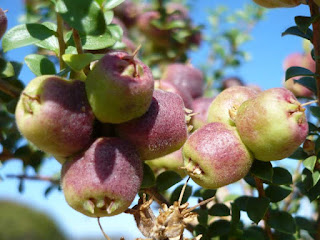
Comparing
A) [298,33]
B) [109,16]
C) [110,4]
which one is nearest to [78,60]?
[110,4]

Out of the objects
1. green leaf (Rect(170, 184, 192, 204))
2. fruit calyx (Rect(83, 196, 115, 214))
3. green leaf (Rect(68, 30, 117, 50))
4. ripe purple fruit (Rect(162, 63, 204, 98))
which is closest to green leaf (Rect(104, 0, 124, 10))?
green leaf (Rect(68, 30, 117, 50))

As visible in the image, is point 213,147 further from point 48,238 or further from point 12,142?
point 48,238

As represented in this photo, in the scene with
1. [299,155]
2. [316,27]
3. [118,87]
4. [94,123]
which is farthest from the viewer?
[299,155]

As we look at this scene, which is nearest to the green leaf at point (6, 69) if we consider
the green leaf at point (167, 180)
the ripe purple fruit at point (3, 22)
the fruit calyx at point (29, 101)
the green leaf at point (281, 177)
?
the ripe purple fruit at point (3, 22)

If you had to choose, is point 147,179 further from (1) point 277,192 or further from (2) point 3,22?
(2) point 3,22

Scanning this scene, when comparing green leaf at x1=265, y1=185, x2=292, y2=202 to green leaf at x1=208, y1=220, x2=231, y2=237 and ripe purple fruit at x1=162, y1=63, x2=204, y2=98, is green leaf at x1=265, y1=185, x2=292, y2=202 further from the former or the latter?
ripe purple fruit at x1=162, y1=63, x2=204, y2=98

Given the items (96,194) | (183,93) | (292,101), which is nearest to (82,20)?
(96,194)
